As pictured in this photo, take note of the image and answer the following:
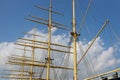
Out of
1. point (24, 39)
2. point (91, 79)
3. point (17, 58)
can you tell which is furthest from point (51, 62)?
point (91, 79)

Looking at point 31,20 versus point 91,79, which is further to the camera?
point 31,20

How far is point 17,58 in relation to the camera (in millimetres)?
78500

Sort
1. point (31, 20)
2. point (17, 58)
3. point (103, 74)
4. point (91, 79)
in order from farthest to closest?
point (17, 58) < point (31, 20) < point (91, 79) < point (103, 74)

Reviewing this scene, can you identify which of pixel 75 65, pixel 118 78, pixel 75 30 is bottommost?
pixel 118 78

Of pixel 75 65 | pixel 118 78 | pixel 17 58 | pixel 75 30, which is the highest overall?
pixel 17 58

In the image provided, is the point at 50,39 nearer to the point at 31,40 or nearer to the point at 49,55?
the point at 49,55

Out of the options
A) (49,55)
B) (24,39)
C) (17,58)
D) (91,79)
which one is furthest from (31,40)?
(91,79)

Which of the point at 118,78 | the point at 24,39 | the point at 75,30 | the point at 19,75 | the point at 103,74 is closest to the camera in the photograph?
the point at 118,78

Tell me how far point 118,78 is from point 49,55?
118ft

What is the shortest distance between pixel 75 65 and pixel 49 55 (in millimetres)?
29737

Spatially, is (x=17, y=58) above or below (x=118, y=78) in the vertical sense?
above

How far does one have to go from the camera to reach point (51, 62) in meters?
55.0

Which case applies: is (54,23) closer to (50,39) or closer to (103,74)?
(50,39)

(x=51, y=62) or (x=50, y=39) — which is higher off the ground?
(x=50, y=39)
